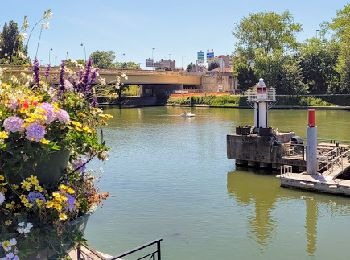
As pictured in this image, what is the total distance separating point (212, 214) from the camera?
18.2 metres

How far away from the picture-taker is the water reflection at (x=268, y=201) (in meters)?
16.2

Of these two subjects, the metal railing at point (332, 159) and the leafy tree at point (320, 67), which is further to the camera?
the leafy tree at point (320, 67)

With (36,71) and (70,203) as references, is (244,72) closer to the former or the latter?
(36,71)

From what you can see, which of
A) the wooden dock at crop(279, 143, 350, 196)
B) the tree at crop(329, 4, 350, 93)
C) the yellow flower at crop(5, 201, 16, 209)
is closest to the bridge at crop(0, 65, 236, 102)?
the tree at crop(329, 4, 350, 93)

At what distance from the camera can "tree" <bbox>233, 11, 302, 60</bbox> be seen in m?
88.2

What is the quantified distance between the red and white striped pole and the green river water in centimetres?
139

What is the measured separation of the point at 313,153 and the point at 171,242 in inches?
348

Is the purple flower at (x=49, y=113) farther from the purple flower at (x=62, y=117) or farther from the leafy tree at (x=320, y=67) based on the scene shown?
the leafy tree at (x=320, y=67)

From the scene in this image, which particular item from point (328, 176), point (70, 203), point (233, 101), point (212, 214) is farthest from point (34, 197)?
point (233, 101)

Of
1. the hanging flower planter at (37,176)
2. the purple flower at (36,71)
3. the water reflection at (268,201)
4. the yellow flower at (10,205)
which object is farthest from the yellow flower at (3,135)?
the water reflection at (268,201)

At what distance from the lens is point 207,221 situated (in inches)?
676

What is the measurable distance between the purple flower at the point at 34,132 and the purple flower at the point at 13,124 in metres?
0.07

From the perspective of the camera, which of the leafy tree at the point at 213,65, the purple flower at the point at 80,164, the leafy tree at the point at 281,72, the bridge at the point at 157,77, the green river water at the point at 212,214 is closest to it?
the purple flower at the point at 80,164

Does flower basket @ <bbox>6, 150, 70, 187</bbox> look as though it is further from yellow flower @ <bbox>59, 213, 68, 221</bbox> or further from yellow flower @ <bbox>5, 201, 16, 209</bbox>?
yellow flower @ <bbox>59, 213, 68, 221</bbox>
